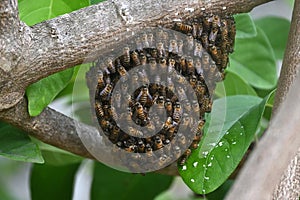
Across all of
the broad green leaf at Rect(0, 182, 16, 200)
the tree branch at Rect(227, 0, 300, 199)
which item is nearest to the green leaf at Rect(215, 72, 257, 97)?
the broad green leaf at Rect(0, 182, 16, 200)

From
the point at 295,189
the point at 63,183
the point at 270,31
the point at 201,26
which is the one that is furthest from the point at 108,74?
the point at 270,31

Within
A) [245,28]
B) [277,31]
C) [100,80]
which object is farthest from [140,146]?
[277,31]

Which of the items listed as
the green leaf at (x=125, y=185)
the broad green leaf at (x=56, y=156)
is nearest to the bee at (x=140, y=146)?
the broad green leaf at (x=56, y=156)

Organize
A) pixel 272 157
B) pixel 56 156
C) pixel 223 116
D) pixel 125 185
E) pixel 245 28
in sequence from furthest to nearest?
pixel 125 185, pixel 56 156, pixel 245 28, pixel 223 116, pixel 272 157

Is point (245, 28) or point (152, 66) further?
point (245, 28)

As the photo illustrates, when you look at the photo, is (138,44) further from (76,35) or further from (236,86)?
(236,86)

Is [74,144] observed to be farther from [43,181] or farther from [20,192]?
[20,192]

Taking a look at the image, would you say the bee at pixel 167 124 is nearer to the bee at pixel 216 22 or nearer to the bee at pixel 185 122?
the bee at pixel 185 122
